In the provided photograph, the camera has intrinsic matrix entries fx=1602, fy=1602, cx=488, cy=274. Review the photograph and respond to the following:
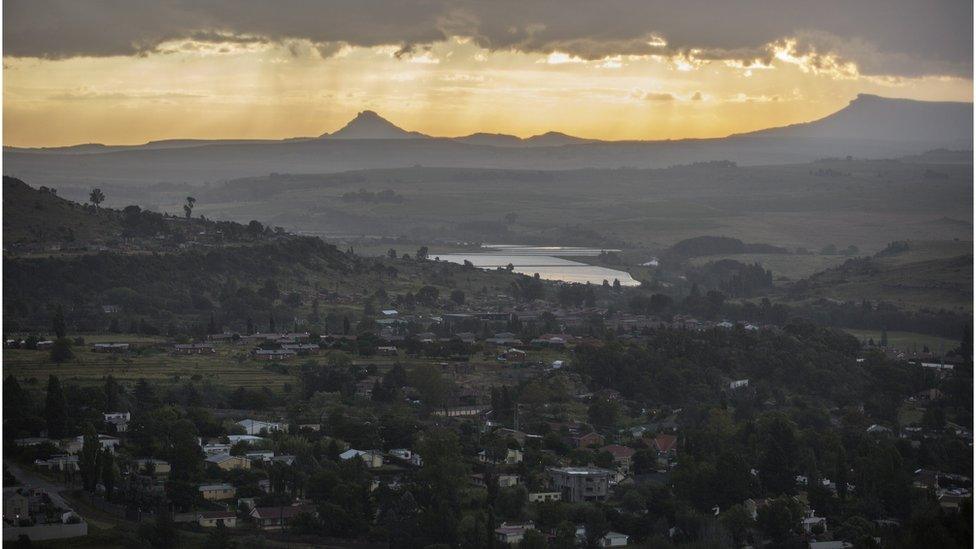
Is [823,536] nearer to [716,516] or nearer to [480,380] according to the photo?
[716,516]

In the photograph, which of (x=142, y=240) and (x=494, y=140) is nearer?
(x=142, y=240)

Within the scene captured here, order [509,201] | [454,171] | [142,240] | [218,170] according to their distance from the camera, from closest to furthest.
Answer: [142,240], [509,201], [454,171], [218,170]

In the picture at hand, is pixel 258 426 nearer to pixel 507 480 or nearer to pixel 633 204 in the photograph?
pixel 507 480

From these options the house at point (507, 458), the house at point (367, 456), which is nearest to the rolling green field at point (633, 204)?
the house at point (507, 458)

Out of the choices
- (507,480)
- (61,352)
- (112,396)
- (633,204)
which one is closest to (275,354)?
(61,352)

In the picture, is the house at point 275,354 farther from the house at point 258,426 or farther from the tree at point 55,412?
the tree at point 55,412

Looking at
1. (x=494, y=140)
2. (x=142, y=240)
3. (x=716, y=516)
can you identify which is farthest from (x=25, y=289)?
(x=494, y=140)
